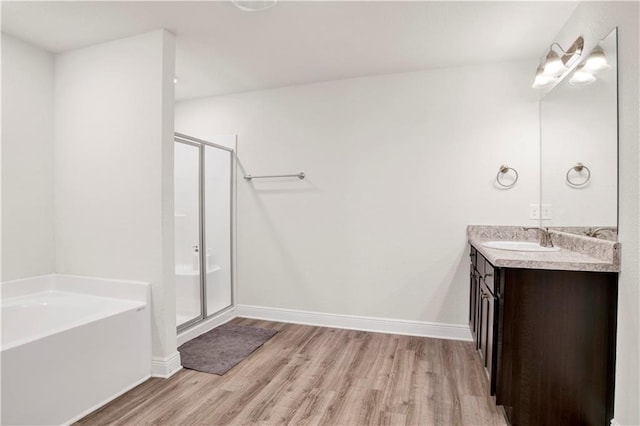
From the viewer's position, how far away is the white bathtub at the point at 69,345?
1638 mm

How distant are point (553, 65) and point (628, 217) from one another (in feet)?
3.87

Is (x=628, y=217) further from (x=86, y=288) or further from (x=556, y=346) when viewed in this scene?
(x=86, y=288)

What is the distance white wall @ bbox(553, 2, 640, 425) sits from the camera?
148 cm

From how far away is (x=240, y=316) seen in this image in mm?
3617

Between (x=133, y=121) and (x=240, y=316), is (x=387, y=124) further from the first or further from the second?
(x=240, y=316)

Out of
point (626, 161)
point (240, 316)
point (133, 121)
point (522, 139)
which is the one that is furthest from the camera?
point (240, 316)

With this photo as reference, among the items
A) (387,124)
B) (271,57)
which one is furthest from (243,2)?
(387,124)

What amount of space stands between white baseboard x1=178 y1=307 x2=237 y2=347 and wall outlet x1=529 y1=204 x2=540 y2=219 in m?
2.95

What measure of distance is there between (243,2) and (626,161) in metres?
2.16

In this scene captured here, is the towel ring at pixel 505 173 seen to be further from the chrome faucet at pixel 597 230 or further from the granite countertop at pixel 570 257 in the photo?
the chrome faucet at pixel 597 230

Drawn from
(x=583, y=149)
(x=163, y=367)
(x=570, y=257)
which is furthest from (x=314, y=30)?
(x=163, y=367)

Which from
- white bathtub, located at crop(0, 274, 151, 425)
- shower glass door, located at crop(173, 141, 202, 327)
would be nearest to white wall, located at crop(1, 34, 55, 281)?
white bathtub, located at crop(0, 274, 151, 425)

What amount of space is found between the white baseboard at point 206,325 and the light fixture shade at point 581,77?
11.0ft

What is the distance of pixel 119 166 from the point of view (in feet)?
7.97
